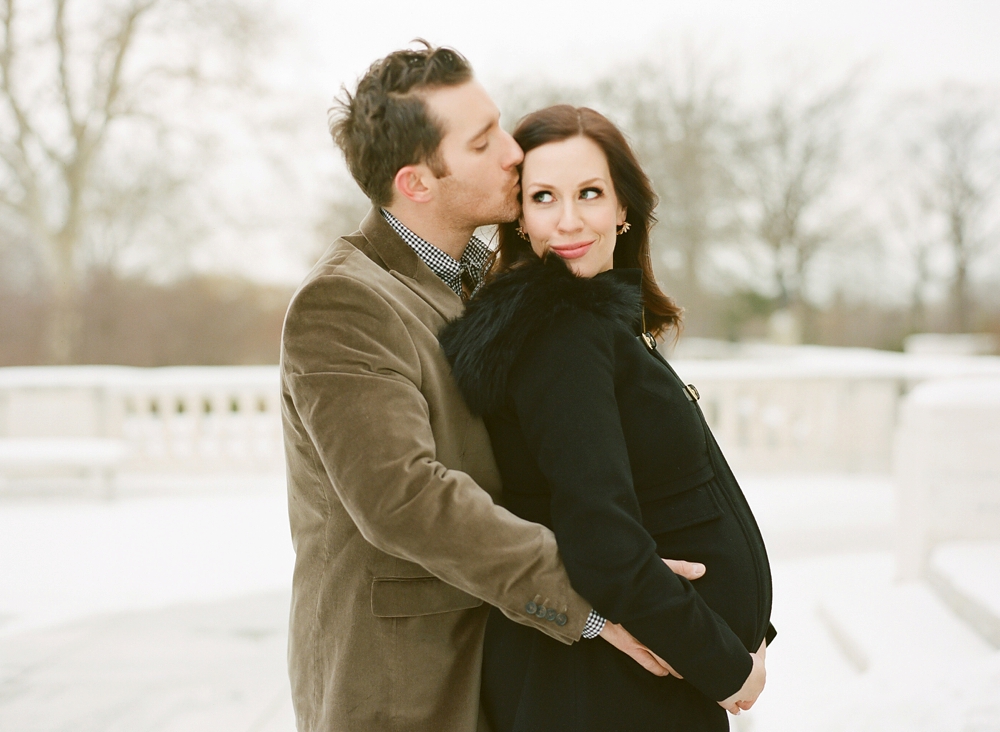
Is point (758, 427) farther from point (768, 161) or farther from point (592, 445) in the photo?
point (768, 161)

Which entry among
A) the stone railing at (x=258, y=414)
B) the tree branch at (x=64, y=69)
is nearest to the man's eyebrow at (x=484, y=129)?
the stone railing at (x=258, y=414)

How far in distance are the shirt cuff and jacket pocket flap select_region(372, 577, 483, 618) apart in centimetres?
29

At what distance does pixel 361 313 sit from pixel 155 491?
7.41 m

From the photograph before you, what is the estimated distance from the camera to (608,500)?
54.9 inches

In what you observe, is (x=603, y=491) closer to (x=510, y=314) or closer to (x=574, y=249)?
(x=510, y=314)

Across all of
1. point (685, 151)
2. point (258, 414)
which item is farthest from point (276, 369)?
point (685, 151)

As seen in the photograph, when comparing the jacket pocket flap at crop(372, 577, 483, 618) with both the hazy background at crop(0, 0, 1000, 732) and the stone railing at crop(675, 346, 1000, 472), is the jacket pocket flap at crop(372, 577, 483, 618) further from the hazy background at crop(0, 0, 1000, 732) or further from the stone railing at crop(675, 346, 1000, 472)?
the stone railing at crop(675, 346, 1000, 472)

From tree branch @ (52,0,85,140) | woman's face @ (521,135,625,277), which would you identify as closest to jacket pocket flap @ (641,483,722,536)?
woman's face @ (521,135,625,277)

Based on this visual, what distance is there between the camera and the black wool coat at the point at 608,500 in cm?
141

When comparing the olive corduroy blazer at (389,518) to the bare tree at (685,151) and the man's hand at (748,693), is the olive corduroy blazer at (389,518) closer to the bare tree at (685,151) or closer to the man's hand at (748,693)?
the man's hand at (748,693)

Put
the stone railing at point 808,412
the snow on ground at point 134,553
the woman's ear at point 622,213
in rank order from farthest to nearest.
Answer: the stone railing at point 808,412
the snow on ground at point 134,553
the woman's ear at point 622,213

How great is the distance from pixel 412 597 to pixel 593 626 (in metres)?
0.37

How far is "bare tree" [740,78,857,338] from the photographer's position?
70.7 ft

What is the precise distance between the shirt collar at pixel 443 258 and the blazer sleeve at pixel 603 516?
0.48 m
